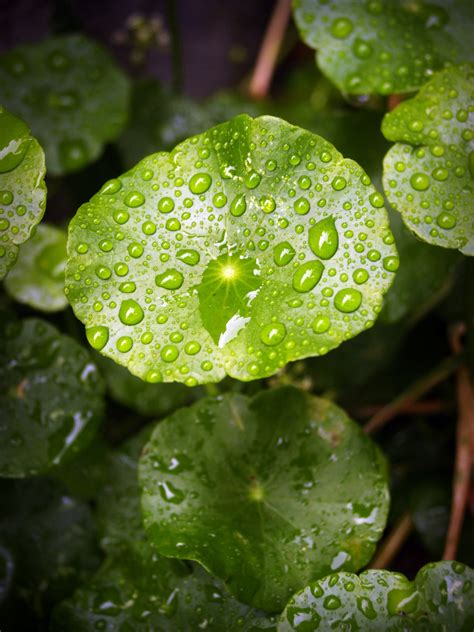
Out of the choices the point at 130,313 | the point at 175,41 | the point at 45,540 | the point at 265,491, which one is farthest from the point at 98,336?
the point at 175,41

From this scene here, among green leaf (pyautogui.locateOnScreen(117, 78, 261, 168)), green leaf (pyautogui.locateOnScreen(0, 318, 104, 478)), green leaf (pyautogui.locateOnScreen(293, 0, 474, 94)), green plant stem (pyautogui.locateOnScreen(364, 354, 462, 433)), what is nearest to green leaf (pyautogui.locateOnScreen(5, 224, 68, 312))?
green leaf (pyautogui.locateOnScreen(0, 318, 104, 478))

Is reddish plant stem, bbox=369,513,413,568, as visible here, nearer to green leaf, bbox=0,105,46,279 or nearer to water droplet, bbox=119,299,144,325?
water droplet, bbox=119,299,144,325

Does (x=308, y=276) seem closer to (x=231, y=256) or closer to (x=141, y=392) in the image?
(x=231, y=256)

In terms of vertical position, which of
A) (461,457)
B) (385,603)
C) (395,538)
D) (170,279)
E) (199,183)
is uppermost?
(199,183)

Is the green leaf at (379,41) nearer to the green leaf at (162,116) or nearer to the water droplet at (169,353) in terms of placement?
the green leaf at (162,116)

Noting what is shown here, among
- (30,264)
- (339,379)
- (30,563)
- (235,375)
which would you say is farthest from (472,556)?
(30,264)

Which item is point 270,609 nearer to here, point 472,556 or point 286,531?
point 286,531
